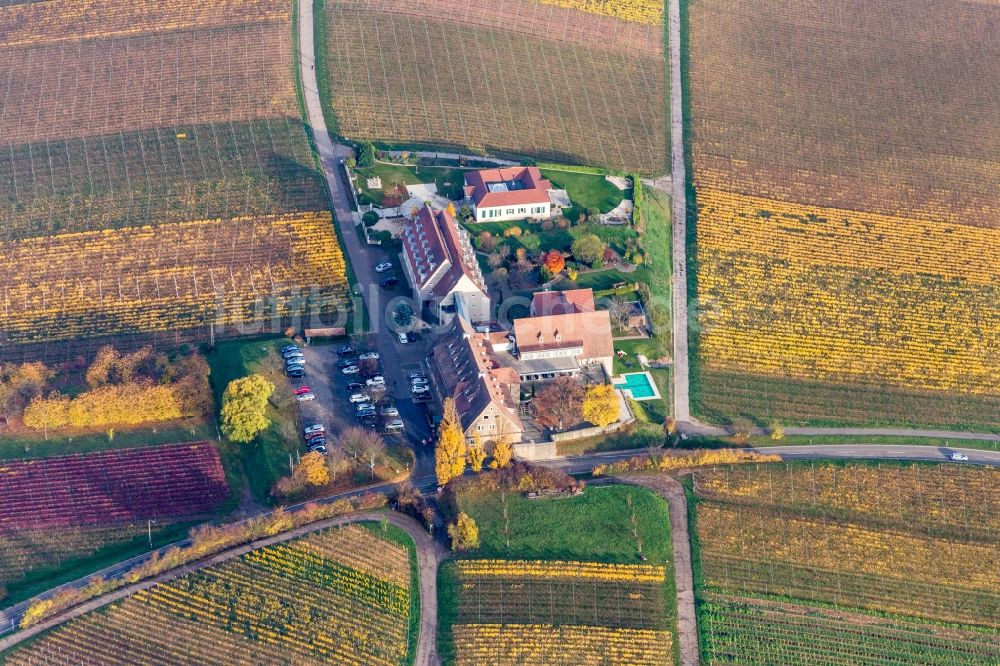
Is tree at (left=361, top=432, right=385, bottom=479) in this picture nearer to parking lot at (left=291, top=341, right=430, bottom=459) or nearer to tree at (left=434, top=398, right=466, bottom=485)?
parking lot at (left=291, top=341, right=430, bottom=459)

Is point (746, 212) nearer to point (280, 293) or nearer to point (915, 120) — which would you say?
point (915, 120)

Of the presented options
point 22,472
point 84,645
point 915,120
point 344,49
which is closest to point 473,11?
point 344,49

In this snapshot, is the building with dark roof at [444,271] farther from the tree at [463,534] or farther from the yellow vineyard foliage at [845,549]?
the yellow vineyard foliage at [845,549]

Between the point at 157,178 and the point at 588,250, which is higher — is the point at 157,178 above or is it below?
above

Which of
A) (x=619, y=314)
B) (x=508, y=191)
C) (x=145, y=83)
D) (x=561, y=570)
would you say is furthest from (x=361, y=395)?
(x=145, y=83)

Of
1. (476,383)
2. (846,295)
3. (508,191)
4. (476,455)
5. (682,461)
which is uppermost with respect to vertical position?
(508,191)

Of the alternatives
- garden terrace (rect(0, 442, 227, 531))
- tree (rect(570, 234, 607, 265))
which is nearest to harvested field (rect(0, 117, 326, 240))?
tree (rect(570, 234, 607, 265))

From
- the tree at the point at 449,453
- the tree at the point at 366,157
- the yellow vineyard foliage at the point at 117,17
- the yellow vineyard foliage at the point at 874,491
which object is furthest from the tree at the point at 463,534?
the yellow vineyard foliage at the point at 117,17

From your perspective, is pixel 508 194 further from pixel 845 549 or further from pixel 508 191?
pixel 845 549
